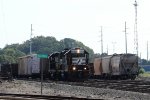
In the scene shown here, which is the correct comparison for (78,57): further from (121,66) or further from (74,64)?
(121,66)

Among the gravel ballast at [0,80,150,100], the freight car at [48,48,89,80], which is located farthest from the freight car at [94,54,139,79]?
the gravel ballast at [0,80,150,100]

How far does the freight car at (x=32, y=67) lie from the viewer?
44.0 metres

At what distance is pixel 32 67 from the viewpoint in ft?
162

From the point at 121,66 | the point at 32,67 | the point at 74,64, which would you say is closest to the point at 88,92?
the point at 74,64

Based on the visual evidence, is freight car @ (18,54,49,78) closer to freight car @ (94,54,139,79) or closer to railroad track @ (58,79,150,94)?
freight car @ (94,54,139,79)

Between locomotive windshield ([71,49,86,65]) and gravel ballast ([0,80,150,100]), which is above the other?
locomotive windshield ([71,49,86,65])

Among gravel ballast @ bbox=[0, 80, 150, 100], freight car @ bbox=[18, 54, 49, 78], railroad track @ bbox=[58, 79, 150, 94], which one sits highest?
freight car @ bbox=[18, 54, 49, 78]

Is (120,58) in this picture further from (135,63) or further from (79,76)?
(79,76)

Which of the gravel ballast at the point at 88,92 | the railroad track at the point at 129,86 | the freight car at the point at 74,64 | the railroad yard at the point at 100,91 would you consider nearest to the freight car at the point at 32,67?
the freight car at the point at 74,64

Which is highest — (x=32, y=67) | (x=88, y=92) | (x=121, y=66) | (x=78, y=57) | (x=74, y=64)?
(x=78, y=57)

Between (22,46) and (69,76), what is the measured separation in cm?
15417

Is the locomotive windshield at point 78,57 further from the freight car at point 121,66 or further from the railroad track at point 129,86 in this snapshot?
the freight car at point 121,66

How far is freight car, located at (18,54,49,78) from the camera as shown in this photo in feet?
144

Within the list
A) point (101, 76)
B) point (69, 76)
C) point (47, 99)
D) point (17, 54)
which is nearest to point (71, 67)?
point (69, 76)
